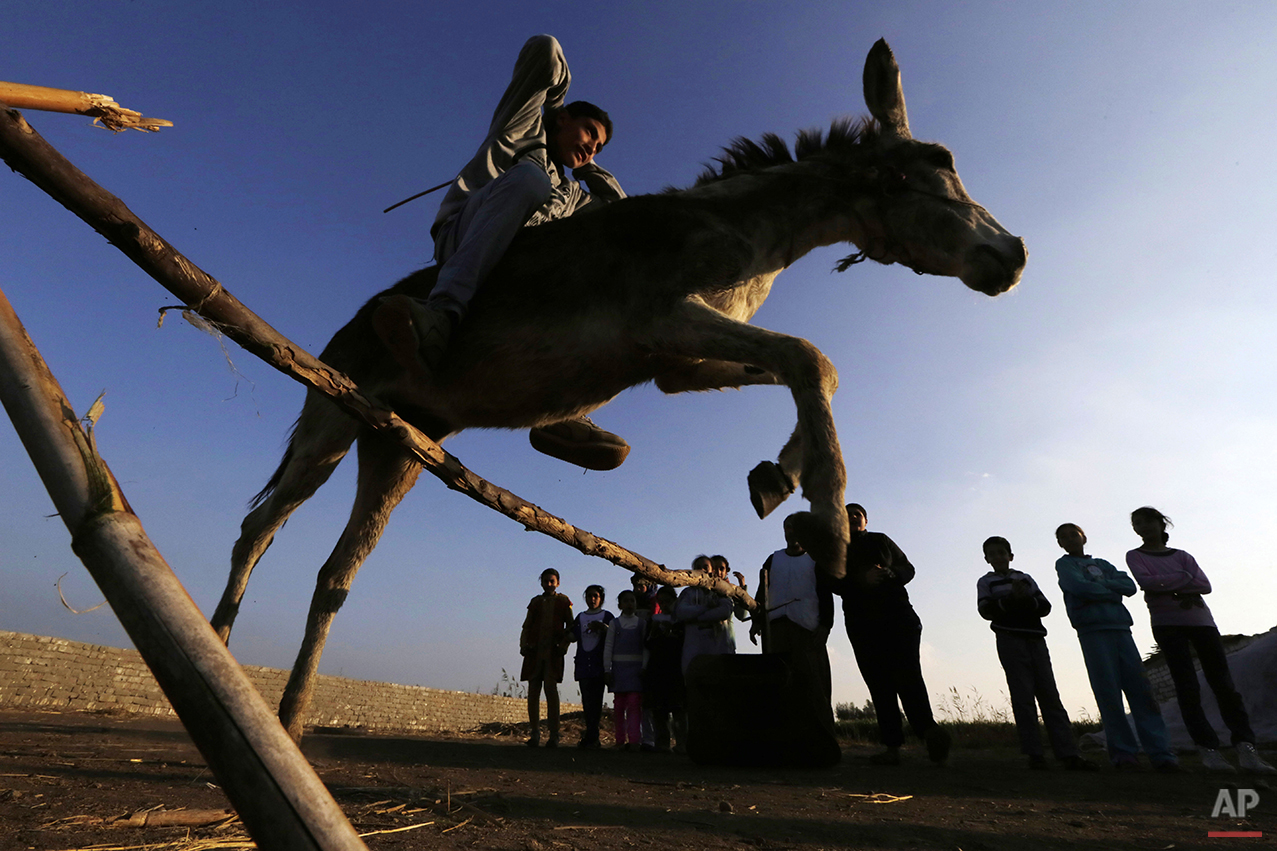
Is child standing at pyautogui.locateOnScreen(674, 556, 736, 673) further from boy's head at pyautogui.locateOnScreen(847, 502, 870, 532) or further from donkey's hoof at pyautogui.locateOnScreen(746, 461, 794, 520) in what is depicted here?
donkey's hoof at pyautogui.locateOnScreen(746, 461, 794, 520)

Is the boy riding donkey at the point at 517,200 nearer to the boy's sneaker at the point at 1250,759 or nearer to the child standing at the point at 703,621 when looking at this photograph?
the child standing at the point at 703,621

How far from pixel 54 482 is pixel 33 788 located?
2.63m

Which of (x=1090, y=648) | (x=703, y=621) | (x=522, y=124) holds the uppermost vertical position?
(x=522, y=124)

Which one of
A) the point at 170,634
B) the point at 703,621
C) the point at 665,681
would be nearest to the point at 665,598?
the point at 665,681

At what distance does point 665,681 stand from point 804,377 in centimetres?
644

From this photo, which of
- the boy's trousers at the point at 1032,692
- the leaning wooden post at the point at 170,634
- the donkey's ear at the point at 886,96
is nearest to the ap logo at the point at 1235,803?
the boy's trousers at the point at 1032,692

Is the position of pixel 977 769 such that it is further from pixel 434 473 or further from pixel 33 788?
pixel 33 788

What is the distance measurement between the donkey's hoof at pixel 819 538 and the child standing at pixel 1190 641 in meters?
5.59

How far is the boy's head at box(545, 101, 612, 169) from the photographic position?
3.43 m

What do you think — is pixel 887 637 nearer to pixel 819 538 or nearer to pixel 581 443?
pixel 581 443

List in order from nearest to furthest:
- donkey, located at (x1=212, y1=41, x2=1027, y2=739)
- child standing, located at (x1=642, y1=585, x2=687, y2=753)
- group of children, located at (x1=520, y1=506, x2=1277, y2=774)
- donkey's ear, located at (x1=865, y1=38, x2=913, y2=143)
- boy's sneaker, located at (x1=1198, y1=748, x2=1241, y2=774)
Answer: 1. donkey, located at (x1=212, y1=41, x2=1027, y2=739)
2. donkey's ear, located at (x1=865, y1=38, x2=913, y2=143)
3. boy's sneaker, located at (x1=1198, y1=748, x2=1241, y2=774)
4. group of children, located at (x1=520, y1=506, x2=1277, y2=774)
5. child standing, located at (x1=642, y1=585, x2=687, y2=753)

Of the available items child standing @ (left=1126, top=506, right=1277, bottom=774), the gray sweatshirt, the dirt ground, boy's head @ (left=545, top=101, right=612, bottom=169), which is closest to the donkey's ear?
boy's head @ (left=545, top=101, right=612, bottom=169)

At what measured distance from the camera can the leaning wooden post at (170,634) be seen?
73 centimetres

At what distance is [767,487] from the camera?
259 cm
